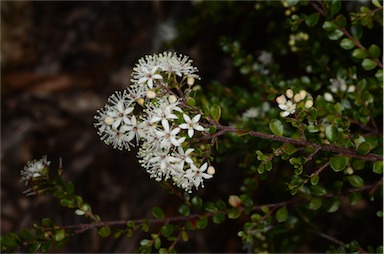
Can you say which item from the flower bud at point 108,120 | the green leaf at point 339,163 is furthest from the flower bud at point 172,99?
the green leaf at point 339,163

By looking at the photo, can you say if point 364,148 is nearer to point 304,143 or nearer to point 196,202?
point 304,143

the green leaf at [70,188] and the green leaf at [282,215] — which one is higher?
the green leaf at [70,188]

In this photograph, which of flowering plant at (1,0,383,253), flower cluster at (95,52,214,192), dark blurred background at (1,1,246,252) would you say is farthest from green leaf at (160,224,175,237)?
dark blurred background at (1,1,246,252)

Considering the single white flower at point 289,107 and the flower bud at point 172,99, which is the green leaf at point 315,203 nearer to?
the single white flower at point 289,107

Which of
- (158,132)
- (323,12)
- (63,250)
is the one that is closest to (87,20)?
(63,250)

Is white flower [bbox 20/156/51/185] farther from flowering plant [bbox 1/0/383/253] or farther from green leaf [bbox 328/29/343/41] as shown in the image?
green leaf [bbox 328/29/343/41]

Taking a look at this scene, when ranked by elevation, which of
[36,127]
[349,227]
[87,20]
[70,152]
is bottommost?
[349,227]

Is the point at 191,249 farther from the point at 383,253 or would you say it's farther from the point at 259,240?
the point at 383,253
